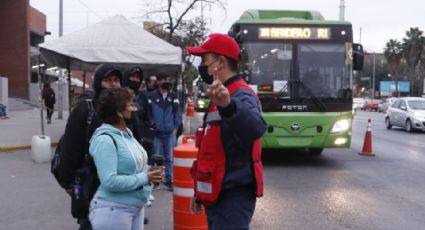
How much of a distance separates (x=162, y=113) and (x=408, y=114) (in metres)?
18.0

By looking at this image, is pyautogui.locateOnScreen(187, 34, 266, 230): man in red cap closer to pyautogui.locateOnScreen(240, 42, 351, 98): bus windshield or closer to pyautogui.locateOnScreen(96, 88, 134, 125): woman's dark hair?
pyautogui.locateOnScreen(96, 88, 134, 125): woman's dark hair

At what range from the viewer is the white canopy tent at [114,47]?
12.3 meters

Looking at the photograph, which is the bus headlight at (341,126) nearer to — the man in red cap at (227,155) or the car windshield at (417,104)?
the man in red cap at (227,155)

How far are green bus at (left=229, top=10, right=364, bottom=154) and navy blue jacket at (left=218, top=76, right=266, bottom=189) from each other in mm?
8464

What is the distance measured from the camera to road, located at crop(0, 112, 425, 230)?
7125 millimetres

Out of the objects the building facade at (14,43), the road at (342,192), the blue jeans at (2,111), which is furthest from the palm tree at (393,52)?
the road at (342,192)

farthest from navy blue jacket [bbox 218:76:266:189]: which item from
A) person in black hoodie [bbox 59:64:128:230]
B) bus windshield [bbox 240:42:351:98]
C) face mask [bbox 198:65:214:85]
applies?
bus windshield [bbox 240:42:351:98]

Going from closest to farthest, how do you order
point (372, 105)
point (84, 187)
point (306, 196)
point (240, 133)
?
point (240, 133) → point (84, 187) → point (306, 196) → point (372, 105)

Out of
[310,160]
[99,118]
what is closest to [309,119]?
[310,160]

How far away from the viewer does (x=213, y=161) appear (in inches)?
126

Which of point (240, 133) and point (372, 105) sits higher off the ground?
point (240, 133)

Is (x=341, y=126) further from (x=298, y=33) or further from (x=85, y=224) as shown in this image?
(x=85, y=224)

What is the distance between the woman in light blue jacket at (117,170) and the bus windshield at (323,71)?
8.42 metres

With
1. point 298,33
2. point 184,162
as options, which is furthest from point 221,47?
point 298,33
